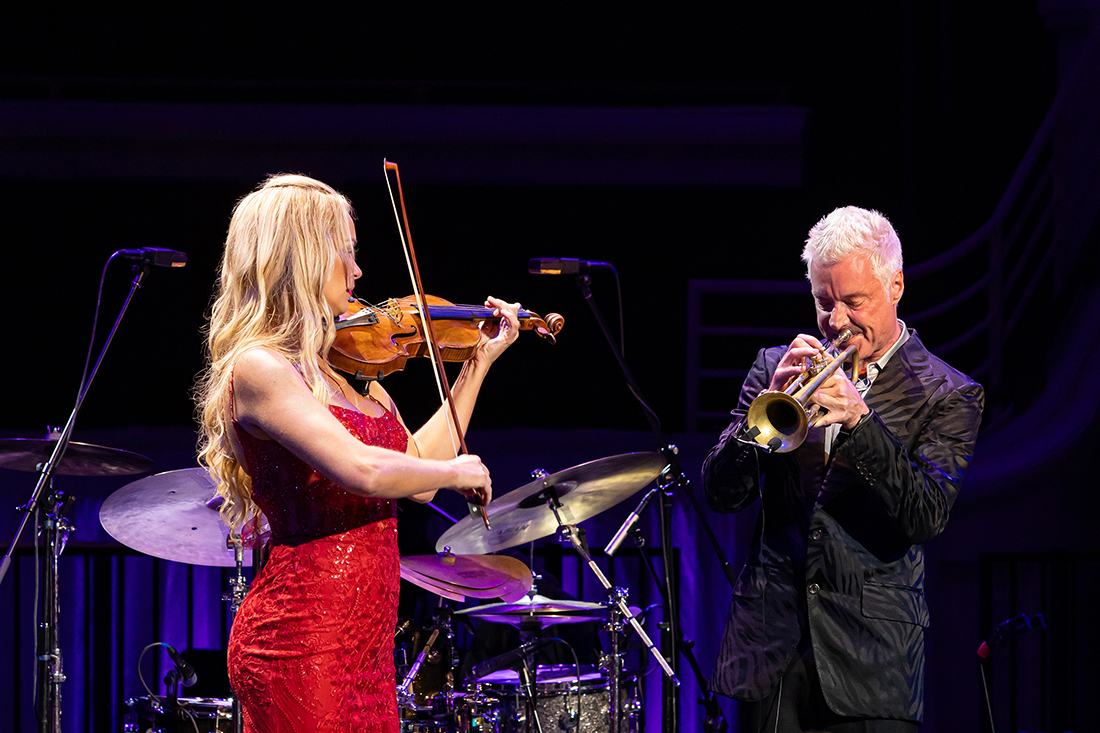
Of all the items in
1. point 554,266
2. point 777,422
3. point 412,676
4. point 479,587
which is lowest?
point 412,676

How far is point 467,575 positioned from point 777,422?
5.78ft

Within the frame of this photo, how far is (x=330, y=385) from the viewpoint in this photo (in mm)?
2178

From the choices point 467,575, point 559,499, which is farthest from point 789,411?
point 467,575

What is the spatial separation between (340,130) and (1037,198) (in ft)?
15.9

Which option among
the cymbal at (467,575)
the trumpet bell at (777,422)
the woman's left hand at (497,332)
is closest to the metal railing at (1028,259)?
the cymbal at (467,575)

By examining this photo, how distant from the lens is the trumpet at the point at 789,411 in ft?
7.25

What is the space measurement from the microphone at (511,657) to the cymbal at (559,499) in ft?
1.21

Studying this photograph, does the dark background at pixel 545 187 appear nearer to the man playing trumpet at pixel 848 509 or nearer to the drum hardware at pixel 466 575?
the drum hardware at pixel 466 575

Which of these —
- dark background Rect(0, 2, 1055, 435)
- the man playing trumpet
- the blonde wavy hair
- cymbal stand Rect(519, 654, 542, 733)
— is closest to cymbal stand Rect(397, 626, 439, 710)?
cymbal stand Rect(519, 654, 542, 733)

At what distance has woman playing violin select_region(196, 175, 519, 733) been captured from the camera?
1.98 meters

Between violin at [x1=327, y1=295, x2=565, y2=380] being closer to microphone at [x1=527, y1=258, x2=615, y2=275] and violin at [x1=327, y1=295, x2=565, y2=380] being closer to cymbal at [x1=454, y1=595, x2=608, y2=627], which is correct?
microphone at [x1=527, y1=258, x2=615, y2=275]

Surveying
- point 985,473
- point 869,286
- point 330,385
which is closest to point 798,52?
point 985,473

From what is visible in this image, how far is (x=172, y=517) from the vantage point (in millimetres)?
3676

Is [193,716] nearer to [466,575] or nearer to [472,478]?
[466,575]
